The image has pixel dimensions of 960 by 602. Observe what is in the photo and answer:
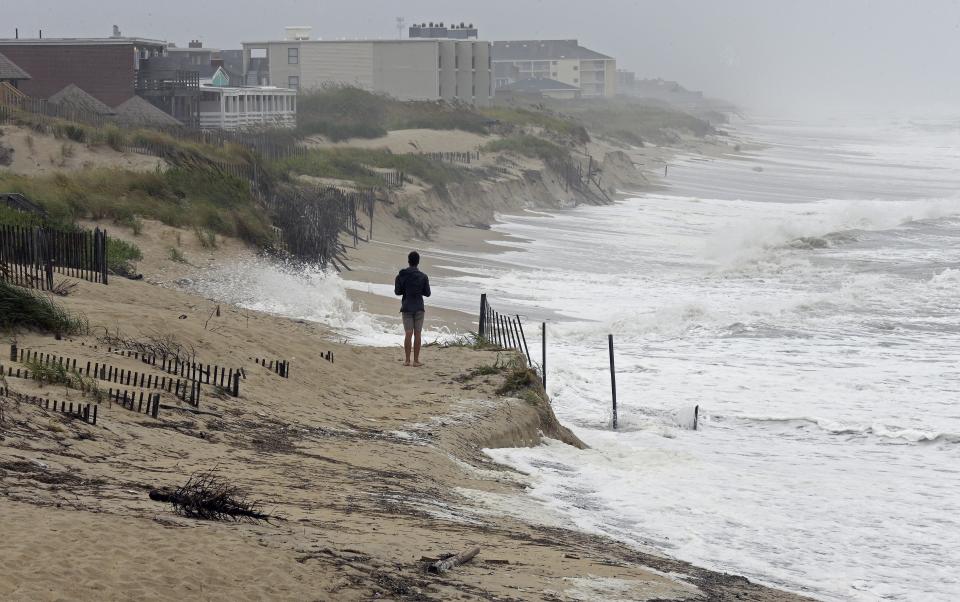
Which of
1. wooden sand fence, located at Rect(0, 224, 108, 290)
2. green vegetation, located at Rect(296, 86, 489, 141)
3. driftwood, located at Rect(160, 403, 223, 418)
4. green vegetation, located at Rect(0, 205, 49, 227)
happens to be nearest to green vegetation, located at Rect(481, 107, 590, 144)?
green vegetation, located at Rect(296, 86, 489, 141)

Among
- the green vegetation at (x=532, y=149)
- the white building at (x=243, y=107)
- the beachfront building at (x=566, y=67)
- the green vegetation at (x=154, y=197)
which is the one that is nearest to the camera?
the green vegetation at (x=154, y=197)

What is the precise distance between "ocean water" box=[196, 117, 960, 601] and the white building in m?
17.9

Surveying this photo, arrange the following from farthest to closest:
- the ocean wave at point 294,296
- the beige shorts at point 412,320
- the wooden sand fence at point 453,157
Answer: the wooden sand fence at point 453,157 < the ocean wave at point 294,296 < the beige shorts at point 412,320

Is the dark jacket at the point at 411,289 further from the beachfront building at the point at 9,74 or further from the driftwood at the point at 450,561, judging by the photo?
the beachfront building at the point at 9,74

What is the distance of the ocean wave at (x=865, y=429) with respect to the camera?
1541 centimetres

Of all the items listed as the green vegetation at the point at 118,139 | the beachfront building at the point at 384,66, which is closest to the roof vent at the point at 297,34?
the beachfront building at the point at 384,66

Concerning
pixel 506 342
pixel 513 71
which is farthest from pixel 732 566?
pixel 513 71

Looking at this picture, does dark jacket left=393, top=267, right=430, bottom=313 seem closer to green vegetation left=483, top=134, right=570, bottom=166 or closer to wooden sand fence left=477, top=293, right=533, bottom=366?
wooden sand fence left=477, top=293, right=533, bottom=366

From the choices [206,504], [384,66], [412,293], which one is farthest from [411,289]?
[384,66]

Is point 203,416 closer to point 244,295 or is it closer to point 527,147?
point 244,295

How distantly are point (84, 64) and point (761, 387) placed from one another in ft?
137

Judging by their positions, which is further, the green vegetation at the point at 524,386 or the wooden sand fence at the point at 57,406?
the green vegetation at the point at 524,386

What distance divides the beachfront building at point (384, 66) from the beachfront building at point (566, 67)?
72.8 m

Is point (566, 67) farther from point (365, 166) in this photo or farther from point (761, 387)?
point (761, 387)
